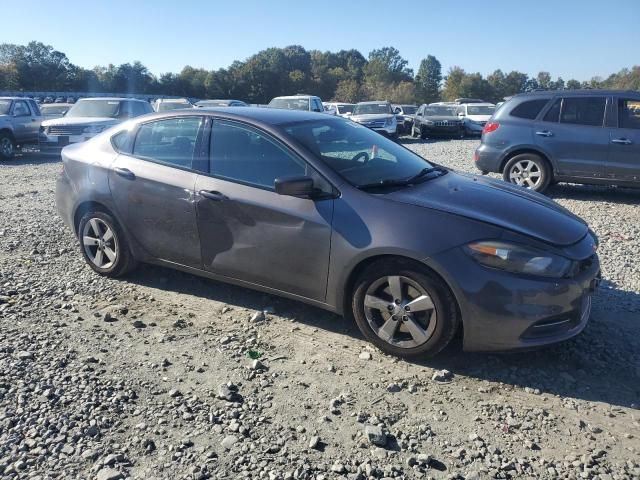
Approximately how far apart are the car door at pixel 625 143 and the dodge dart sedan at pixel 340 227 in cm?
501

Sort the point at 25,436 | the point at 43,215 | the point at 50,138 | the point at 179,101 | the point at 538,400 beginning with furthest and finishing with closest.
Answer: the point at 179,101 → the point at 50,138 → the point at 43,215 → the point at 538,400 → the point at 25,436

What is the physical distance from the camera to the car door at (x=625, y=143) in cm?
829

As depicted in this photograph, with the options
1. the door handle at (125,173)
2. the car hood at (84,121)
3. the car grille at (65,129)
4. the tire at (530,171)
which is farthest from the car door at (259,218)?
the car grille at (65,129)

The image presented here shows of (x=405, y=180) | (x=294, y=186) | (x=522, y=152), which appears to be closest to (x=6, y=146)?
(x=522, y=152)

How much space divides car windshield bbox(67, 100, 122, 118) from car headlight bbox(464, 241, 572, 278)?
1361 cm

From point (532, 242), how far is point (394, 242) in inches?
34.0

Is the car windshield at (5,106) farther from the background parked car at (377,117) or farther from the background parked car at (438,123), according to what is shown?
the background parked car at (438,123)

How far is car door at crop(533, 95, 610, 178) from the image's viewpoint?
855 cm

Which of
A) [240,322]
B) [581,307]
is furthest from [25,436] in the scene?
[581,307]

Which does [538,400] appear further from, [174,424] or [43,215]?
[43,215]

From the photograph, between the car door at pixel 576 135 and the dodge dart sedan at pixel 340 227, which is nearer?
the dodge dart sedan at pixel 340 227

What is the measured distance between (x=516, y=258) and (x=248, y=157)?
6.96ft

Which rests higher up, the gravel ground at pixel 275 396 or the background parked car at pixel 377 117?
the background parked car at pixel 377 117

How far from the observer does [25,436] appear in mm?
2879
